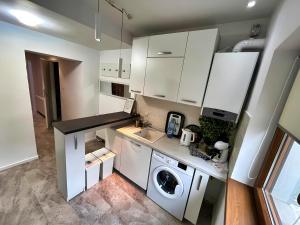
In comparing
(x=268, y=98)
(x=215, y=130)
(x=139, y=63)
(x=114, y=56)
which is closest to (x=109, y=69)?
(x=114, y=56)

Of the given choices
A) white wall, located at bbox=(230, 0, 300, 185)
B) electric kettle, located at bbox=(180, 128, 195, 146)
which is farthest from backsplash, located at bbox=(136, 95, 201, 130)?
white wall, located at bbox=(230, 0, 300, 185)

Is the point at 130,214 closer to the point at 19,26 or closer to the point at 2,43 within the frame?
the point at 2,43

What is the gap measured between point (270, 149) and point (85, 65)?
Result: 9.93 ft

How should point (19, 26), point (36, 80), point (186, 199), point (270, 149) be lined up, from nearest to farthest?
1. point (270, 149)
2. point (186, 199)
3. point (19, 26)
4. point (36, 80)

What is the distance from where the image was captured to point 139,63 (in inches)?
76.2

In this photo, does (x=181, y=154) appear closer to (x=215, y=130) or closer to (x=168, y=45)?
(x=215, y=130)

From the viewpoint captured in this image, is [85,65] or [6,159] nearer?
[6,159]

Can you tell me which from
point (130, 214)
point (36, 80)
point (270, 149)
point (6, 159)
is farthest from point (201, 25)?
point (36, 80)

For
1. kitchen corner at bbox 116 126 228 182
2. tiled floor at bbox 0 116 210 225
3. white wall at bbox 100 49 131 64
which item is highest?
white wall at bbox 100 49 131 64

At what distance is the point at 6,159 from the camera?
2045mm

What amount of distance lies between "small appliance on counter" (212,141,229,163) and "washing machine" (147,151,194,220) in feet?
1.13

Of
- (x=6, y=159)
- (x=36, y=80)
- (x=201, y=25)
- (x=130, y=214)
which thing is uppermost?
(x=201, y=25)

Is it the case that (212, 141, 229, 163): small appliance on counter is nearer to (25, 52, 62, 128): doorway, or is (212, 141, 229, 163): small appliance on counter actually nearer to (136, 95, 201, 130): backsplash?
(136, 95, 201, 130): backsplash

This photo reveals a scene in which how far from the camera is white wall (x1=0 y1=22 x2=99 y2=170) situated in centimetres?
178
